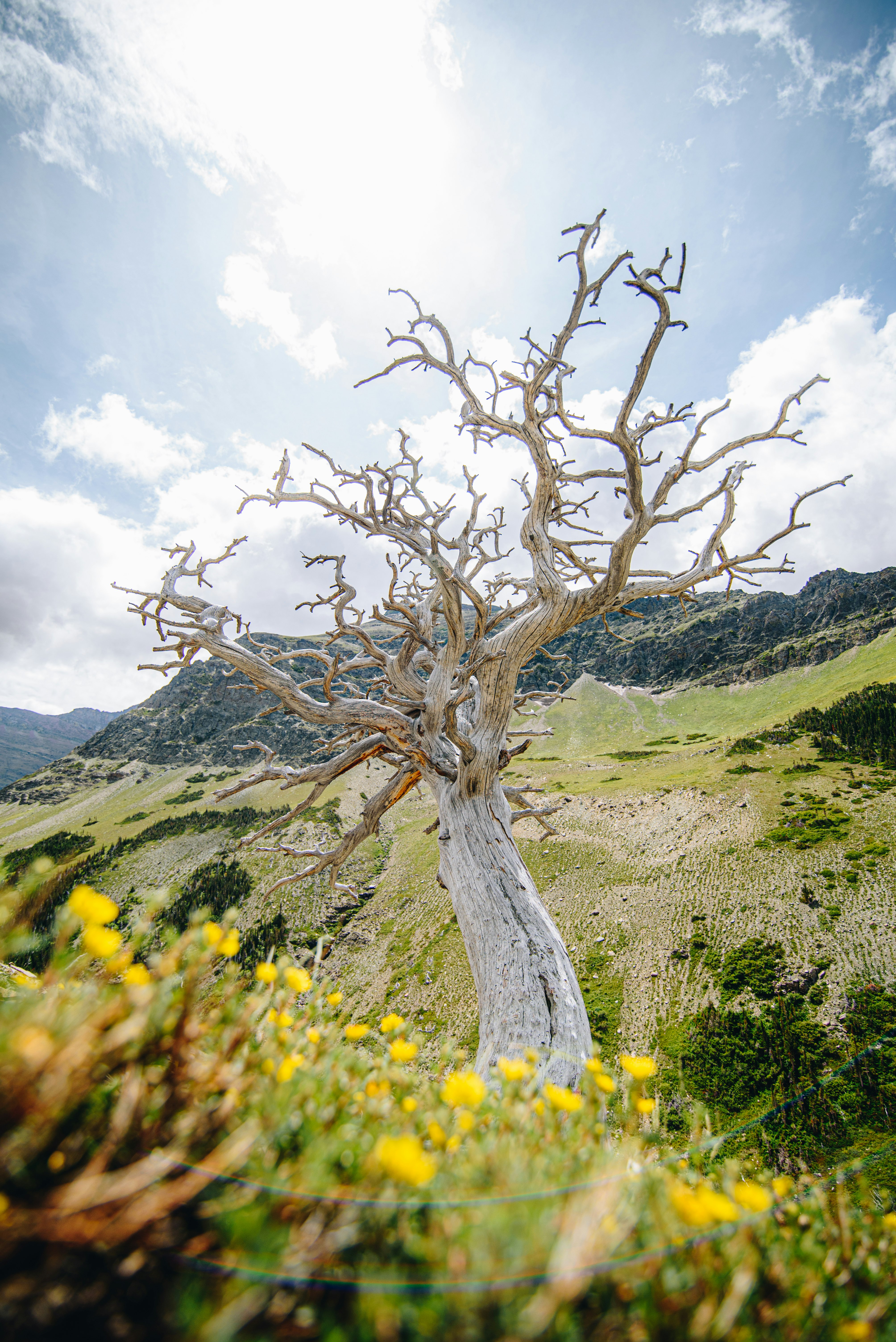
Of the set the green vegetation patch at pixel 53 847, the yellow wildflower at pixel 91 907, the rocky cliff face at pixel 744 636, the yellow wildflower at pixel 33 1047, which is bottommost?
the green vegetation patch at pixel 53 847

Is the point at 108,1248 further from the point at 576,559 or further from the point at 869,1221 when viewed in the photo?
the point at 576,559

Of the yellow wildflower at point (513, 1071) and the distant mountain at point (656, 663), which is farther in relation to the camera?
the distant mountain at point (656, 663)

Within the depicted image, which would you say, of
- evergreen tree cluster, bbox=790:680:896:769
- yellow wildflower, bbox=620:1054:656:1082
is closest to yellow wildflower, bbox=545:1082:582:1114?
yellow wildflower, bbox=620:1054:656:1082

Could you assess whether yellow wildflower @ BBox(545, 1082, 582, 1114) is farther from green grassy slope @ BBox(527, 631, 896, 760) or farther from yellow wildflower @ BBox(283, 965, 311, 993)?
green grassy slope @ BBox(527, 631, 896, 760)

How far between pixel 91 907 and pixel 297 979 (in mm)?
922

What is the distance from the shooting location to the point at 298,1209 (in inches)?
36.8

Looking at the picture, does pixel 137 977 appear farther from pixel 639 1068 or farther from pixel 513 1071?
pixel 639 1068

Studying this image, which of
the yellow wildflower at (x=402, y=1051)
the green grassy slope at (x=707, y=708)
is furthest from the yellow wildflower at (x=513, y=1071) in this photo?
the green grassy slope at (x=707, y=708)

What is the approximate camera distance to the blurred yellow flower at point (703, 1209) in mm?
850

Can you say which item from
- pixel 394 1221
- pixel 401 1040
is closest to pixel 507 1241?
pixel 394 1221

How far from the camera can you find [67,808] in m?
89.0

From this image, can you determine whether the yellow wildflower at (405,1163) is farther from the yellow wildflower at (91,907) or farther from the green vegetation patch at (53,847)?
the green vegetation patch at (53,847)

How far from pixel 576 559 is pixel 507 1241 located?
6330mm

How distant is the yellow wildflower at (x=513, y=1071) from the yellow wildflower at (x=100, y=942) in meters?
1.18
